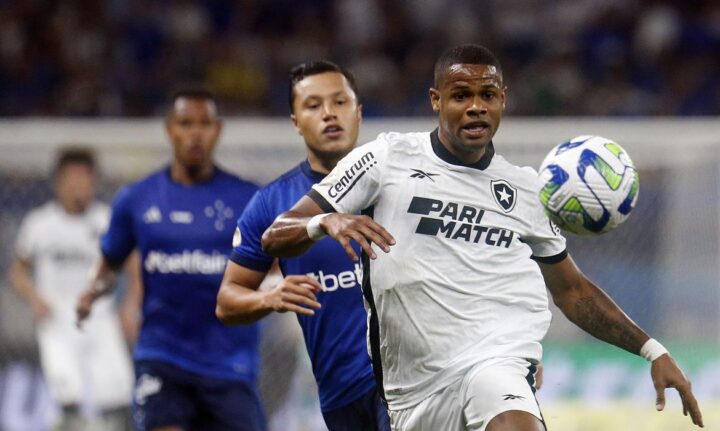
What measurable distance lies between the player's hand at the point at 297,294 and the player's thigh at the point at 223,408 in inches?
95.8

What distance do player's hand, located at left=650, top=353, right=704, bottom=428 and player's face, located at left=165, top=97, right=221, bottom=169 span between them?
3247 millimetres

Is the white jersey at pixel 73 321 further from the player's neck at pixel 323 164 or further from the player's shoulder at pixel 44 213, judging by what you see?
the player's neck at pixel 323 164

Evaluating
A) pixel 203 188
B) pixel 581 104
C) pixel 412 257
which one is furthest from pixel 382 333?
pixel 581 104

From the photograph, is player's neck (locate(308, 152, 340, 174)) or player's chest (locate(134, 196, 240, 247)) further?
player's chest (locate(134, 196, 240, 247))

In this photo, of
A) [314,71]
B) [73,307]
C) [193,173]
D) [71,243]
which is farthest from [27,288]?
[314,71]

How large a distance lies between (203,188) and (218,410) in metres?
1.27

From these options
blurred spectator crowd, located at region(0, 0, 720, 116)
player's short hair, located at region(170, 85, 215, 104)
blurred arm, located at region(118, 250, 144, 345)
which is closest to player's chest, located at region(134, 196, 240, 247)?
player's short hair, located at region(170, 85, 215, 104)

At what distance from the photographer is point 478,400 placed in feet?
14.7

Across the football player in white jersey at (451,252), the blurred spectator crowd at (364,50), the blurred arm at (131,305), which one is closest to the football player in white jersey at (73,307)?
the blurred arm at (131,305)

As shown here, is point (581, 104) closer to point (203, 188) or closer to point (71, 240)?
point (71, 240)

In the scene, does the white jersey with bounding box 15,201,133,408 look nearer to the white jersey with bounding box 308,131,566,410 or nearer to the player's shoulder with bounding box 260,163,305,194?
the player's shoulder with bounding box 260,163,305,194

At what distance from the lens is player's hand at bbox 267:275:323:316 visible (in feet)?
14.6

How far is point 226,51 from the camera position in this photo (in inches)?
575

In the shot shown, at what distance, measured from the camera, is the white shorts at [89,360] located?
384 inches
